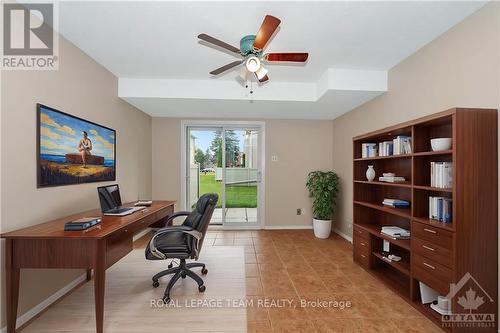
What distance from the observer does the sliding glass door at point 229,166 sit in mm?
5098

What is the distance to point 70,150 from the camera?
2465mm

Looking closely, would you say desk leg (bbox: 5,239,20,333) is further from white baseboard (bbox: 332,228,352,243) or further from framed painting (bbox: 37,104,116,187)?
white baseboard (bbox: 332,228,352,243)

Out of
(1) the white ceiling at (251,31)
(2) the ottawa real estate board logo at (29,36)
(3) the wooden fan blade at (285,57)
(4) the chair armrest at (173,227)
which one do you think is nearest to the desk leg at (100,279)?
(4) the chair armrest at (173,227)

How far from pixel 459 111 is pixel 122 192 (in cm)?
418

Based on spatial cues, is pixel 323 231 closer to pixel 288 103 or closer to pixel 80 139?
pixel 288 103

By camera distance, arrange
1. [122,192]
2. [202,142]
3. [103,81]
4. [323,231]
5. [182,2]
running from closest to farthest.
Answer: [182,2]
[103,81]
[122,192]
[323,231]
[202,142]

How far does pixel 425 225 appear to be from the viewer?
2047 mm

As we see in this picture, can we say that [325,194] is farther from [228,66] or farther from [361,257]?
[228,66]

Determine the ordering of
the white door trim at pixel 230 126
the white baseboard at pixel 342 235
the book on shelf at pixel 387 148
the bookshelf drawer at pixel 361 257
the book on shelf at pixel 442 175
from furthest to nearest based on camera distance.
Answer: the white door trim at pixel 230 126 → the white baseboard at pixel 342 235 → the bookshelf drawer at pixel 361 257 → the book on shelf at pixel 387 148 → the book on shelf at pixel 442 175

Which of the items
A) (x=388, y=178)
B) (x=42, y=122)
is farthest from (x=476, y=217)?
(x=42, y=122)

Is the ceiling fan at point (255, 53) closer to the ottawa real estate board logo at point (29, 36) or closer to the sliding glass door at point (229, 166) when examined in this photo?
the ottawa real estate board logo at point (29, 36)

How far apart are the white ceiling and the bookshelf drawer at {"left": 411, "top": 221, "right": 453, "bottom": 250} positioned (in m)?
1.89

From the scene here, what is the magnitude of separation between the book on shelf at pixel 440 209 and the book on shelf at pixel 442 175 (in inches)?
5.4

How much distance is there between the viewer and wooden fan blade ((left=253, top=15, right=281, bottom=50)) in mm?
1689
